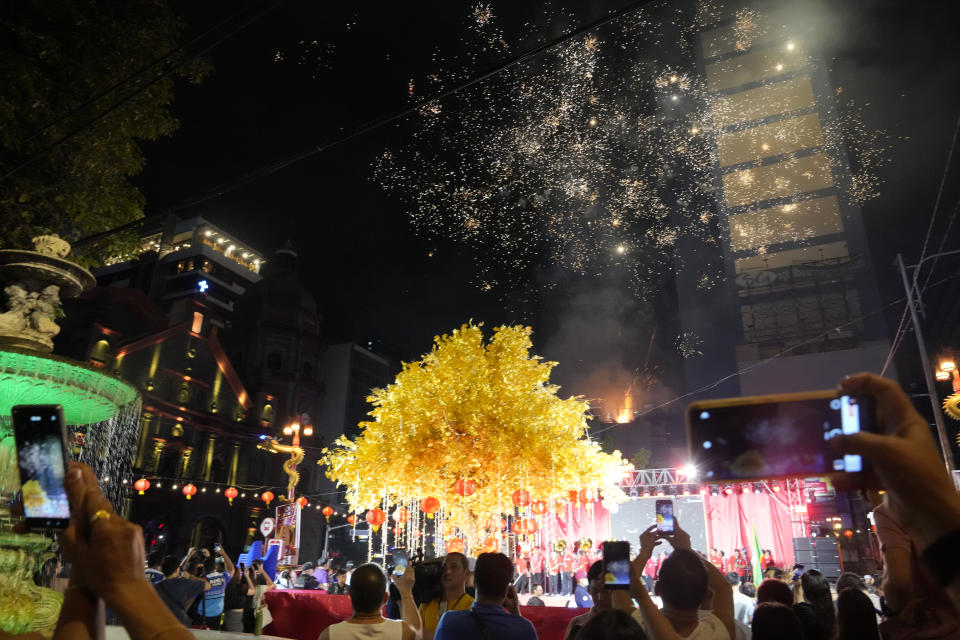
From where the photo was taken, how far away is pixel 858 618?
351 cm

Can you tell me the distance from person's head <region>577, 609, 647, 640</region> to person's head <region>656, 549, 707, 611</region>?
2.20 ft

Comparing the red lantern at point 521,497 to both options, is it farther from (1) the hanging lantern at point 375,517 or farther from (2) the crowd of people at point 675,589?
(2) the crowd of people at point 675,589

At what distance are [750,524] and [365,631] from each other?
25552 millimetres

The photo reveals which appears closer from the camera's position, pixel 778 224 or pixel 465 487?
pixel 465 487

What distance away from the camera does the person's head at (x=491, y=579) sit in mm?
3754

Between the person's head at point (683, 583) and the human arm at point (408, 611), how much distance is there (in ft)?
5.97

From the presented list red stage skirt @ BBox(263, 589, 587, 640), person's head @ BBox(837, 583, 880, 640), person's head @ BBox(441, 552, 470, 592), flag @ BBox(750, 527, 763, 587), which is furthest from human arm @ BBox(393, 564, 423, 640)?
flag @ BBox(750, 527, 763, 587)

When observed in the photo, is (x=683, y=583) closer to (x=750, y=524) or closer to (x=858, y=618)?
(x=858, y=618)

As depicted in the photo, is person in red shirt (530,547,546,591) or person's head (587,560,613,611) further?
person in red shirt (530,547,546,591)

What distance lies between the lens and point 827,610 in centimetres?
532

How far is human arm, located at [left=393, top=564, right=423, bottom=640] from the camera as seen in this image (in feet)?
13.6

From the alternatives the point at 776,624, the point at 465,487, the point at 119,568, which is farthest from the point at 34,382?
the point at 465,487

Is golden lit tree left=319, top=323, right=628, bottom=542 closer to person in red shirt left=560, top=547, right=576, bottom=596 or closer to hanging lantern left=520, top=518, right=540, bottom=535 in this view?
hanging lantern left=520, top=518, right=540, bottom=535

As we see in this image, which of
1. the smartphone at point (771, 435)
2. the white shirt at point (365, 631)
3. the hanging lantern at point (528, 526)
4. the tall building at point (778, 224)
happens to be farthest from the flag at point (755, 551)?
the smartphone at point (771, 435)
